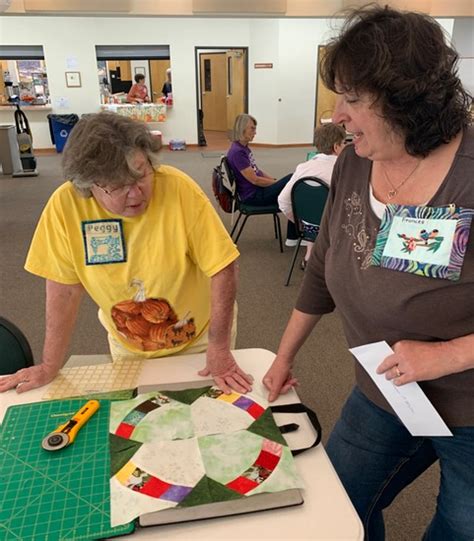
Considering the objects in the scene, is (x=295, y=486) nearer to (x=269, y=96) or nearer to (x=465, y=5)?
(x=465, y=5)

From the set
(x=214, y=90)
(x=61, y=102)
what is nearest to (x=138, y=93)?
(x=61, y=102)

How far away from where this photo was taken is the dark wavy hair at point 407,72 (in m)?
0.82

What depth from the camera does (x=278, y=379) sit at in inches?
45.1

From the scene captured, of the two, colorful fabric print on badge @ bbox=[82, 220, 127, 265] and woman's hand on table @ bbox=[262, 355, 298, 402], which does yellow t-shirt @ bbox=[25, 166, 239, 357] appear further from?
woman's hand on table @ bbox=[262, 355, 298, 402]

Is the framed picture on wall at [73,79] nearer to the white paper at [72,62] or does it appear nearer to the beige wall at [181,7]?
the white paper at [72,62]

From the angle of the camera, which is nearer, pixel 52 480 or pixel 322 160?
pixel 52 480

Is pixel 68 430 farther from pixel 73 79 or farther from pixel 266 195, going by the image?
pixel 73 79

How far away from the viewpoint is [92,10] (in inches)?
234

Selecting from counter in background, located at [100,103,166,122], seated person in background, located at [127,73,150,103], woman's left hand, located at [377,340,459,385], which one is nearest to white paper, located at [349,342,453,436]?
woman's left hand, located at [377,340,459,385]

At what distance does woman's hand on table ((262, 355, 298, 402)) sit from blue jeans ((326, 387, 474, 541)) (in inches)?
6.9

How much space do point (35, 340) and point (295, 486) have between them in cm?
253

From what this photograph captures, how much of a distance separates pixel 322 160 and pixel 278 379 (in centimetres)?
247

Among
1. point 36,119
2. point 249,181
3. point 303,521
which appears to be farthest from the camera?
point 36,119

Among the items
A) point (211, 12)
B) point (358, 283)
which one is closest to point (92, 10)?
point (211, 12)
